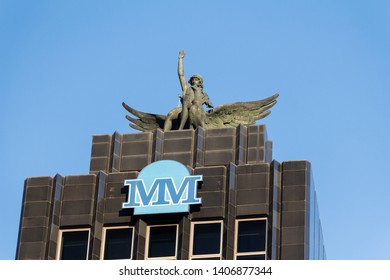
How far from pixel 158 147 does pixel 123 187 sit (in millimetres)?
2903

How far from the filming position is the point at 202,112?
264 feet

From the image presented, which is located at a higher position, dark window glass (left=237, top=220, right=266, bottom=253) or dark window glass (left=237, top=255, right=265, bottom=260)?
dark window glass (left=237, top=220, right=266, bottom=253)

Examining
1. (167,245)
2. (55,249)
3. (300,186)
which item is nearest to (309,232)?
(300,186)

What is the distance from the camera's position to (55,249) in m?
76.6

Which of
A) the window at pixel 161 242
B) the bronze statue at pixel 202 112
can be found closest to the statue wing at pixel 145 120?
the bronze statue at pixel 202 112

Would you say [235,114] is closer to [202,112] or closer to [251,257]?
[202,112]

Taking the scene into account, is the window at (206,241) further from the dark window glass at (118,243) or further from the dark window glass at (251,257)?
the dark window glass at (118,243)

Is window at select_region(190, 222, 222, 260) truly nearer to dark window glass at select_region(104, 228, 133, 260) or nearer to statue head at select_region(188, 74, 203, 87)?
dark window glass at select_region(104, 228, 133, 260)

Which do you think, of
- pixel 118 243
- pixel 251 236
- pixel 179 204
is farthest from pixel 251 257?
pixel 118 243

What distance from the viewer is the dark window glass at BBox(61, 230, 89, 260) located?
76375 mm

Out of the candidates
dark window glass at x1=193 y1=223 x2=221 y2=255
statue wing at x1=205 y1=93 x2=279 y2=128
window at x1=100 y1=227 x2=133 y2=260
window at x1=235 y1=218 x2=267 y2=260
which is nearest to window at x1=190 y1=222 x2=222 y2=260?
dark window glass at x1=193 y1=223 x2=221 y2=255

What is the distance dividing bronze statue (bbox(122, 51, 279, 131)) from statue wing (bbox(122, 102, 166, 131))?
5 cm

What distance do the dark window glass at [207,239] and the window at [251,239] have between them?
1.02m
